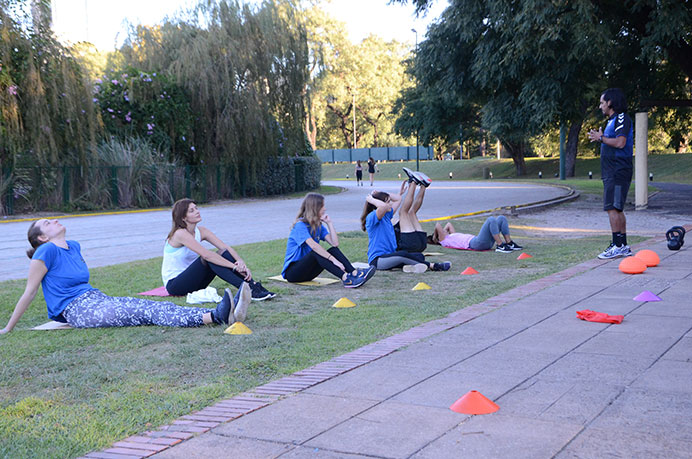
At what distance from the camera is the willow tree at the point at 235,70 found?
1171 inches

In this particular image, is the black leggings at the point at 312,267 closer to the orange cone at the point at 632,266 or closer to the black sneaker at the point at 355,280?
the black sneaker at the point at 355,280

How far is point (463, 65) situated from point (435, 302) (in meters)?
16.7

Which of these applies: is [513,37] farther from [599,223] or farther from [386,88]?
[386,88]

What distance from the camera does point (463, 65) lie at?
22.6 meters

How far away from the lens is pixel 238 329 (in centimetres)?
601

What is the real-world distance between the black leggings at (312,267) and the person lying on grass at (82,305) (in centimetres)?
229

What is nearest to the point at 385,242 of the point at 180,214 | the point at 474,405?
the point at 180,214

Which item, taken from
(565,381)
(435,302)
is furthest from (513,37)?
(565,381)

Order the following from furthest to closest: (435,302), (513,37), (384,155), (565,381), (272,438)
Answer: (384,155) → (513,37) → (435,302) → (565,381) → (272,438)

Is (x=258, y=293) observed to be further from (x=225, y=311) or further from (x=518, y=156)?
(x=518, y=156)

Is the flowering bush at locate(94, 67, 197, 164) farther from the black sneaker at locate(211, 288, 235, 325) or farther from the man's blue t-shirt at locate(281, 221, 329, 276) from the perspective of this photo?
the black sneaker at locate(211, 288, 235, 325)

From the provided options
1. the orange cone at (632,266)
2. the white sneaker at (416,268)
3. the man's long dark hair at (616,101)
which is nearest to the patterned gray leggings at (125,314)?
the white sneaker at (416,268)

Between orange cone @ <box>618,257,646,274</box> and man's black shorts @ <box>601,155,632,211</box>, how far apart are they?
1.28 meters

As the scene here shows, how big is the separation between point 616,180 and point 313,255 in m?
4.19
